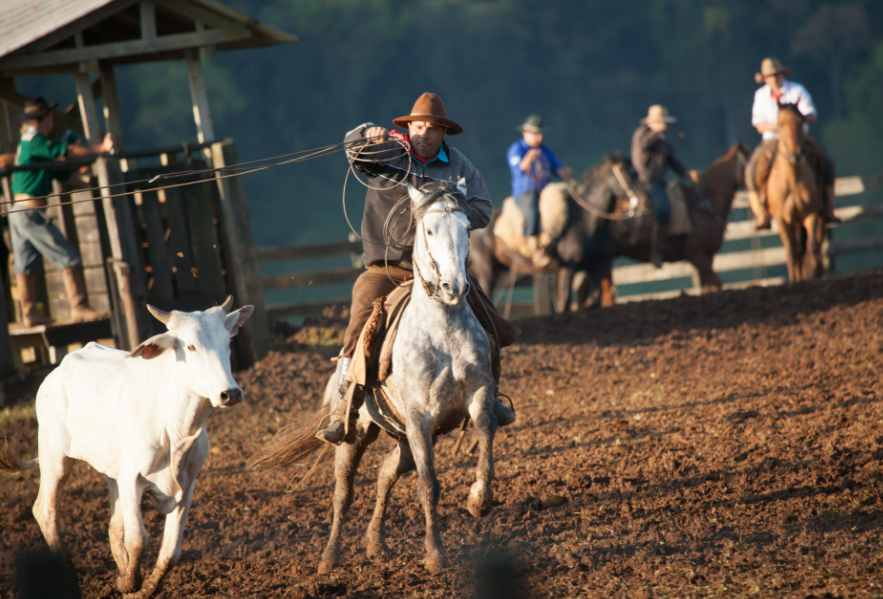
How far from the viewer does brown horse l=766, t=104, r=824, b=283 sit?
1194 cm

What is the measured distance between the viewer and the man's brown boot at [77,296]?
392 inches

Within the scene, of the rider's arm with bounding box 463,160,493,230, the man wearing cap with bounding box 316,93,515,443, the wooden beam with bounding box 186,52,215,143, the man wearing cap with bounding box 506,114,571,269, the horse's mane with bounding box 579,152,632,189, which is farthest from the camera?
the horse's mane with bounding box 579,152,632,189

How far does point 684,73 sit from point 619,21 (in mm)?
6762

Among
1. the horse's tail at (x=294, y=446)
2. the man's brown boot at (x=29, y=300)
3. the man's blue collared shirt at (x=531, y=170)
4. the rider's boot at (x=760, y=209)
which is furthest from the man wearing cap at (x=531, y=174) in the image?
the horse's tail at (x=294, y=446)

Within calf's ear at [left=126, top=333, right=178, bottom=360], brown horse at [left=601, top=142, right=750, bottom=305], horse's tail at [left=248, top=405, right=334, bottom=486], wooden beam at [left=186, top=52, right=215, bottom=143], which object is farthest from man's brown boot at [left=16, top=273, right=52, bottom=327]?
brown horse at [left=601, top=142, right=750, bottom=305]

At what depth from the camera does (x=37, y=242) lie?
9766mm

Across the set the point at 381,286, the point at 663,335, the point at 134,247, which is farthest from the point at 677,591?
the point at 134,247

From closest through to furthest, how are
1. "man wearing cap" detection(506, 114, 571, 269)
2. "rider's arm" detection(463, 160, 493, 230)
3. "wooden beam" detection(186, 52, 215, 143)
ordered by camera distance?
1. "rider's arm" detection(463, 160, 493, 230)
2. "wooden beam" detection(186, 52, 215, 143)
3. "man wearing cap" detection(506, 114, 571, 269)

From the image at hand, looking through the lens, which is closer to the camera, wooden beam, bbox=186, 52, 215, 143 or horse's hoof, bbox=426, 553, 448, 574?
horse's hoof, bbox=426, 553, 448, 574

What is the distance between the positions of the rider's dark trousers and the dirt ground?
1353 mm

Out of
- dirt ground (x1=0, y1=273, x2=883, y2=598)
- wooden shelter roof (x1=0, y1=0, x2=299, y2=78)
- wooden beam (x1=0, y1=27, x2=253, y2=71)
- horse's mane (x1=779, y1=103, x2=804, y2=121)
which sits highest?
wooden shelter roof (x1=0, y1=0, x2=299, y2=78)

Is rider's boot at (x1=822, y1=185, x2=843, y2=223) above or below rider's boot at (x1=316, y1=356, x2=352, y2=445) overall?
above

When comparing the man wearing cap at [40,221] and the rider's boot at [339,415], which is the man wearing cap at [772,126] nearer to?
the man wearing cap at [40,221]

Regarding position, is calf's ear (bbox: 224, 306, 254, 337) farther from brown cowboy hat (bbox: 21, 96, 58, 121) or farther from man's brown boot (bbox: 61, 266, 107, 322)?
man's brown boot (bbox: 61, 266, 107, 322)
